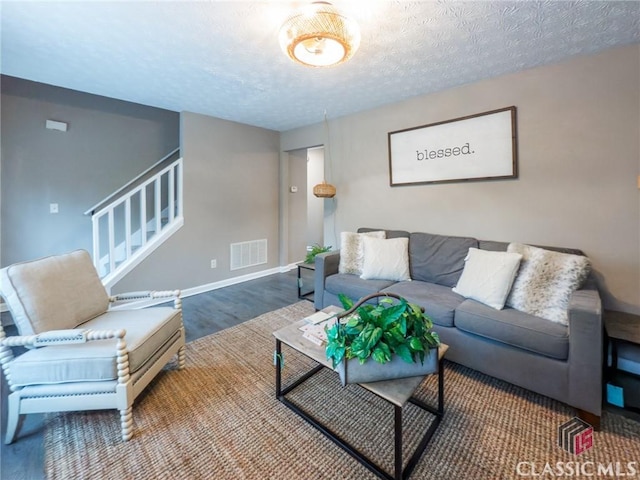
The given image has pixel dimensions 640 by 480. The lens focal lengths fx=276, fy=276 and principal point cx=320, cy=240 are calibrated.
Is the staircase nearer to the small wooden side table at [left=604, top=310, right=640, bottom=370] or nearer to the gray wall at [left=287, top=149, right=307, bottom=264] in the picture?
the gray wall at [left=287, top=149, right=307, bottom=264]

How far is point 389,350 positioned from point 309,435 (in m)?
0.72

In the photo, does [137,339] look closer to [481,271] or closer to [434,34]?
[481,271]

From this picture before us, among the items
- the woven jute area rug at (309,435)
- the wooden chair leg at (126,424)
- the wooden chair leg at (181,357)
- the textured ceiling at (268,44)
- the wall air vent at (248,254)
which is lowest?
the woven jute area rug at (309,435)

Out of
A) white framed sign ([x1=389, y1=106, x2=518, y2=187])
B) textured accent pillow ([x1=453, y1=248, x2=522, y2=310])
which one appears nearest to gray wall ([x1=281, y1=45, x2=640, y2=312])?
white framed sign ([x1=389, y1=106, x2=518, y2=187])

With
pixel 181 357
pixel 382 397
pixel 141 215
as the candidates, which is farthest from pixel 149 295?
pixel 382 397

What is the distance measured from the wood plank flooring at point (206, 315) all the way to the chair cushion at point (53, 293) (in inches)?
22.1

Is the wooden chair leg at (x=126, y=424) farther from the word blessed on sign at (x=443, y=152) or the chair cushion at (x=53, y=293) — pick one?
the word blessed on sign at (x=443, y=152)

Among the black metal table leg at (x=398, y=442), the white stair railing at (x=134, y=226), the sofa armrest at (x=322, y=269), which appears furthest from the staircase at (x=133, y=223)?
the black metal table leg at (x=398, y=442)

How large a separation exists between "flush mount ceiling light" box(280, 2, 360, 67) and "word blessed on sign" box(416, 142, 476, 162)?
1670mm

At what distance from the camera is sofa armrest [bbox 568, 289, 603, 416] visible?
146 centimetres

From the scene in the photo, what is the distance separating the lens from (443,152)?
2.90 m

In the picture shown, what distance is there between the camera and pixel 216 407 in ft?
5.58

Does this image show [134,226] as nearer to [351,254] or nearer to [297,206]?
[297,206]

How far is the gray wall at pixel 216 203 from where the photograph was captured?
3551 millimetres
